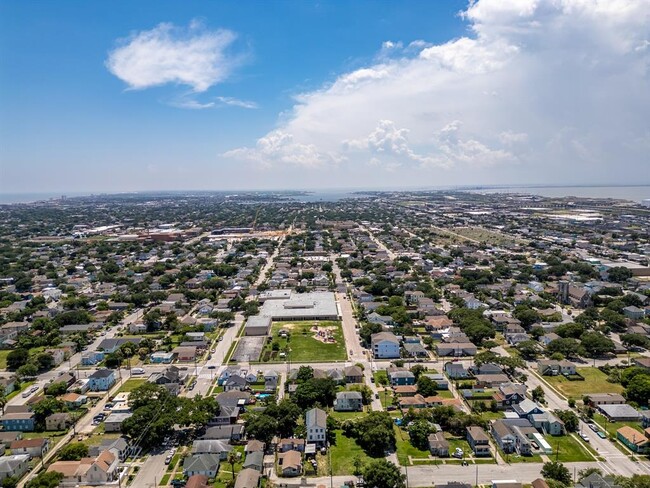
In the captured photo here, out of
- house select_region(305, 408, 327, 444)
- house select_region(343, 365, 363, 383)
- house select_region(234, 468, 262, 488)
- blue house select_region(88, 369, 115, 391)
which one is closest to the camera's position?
house select_region(234, 468, 262, 488)

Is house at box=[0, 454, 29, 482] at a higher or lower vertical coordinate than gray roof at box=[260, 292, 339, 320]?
lower

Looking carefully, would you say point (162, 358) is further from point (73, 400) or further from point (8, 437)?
point (8, 437)

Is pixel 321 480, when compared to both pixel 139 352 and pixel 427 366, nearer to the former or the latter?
pixel 427 366

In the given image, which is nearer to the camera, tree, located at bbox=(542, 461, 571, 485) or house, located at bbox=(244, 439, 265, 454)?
tree, located at bbox=(542, 461, 571, 485)

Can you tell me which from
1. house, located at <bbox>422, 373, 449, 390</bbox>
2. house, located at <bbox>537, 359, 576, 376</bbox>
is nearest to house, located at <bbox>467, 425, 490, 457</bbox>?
house, located at <bbox>422, 373, 449, 390</bbox>

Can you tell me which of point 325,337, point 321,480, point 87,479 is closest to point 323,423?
point 321,480

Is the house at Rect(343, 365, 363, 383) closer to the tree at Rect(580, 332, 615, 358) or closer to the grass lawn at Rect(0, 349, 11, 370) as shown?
the tree at Rect(580, 332, 615, 358)

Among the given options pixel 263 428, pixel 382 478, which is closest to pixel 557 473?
pixel 382 478
